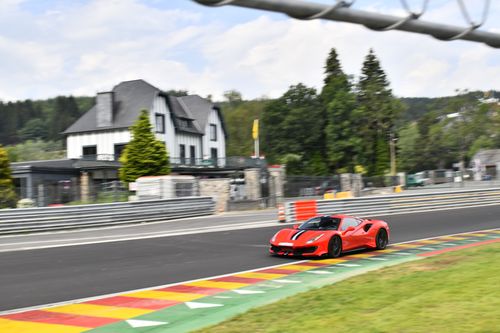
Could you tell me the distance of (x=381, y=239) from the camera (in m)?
15.6

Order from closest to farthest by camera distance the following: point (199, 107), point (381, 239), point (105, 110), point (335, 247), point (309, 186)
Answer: point (335, 247) → point (381, 239) → point (309, 186) → point (105, 110) → point (199, 107)

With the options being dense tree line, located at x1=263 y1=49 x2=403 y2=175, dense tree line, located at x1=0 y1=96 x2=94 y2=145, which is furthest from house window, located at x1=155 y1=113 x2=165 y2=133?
dense tree line, located at x1=0 y1=96 x2=94 y2=145

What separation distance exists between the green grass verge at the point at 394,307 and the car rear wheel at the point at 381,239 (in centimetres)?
544

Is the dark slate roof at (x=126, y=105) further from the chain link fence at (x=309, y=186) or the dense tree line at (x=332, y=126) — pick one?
the dense tree line at (x=332, y=126)

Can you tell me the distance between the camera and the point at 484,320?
237 inches

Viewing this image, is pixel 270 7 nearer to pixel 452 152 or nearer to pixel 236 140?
pixel 236 140

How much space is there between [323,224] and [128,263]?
491cm

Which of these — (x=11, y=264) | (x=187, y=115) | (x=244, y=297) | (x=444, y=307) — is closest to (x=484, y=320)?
(x=444, y=307)

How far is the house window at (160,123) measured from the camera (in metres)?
52.9

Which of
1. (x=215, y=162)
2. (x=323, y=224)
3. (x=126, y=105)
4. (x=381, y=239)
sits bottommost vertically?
(x=381, y=239)

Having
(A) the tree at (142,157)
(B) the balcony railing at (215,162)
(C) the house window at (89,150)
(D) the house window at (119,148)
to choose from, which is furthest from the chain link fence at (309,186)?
(C) the house window at (89,150)

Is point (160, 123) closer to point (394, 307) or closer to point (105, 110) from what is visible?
point (105, 110)

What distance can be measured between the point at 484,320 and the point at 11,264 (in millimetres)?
10883

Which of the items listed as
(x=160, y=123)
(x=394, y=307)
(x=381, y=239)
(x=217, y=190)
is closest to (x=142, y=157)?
(x=217, y=190)
